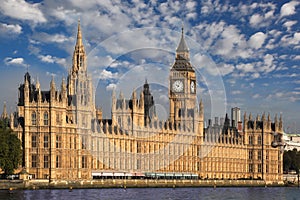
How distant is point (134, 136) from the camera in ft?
408

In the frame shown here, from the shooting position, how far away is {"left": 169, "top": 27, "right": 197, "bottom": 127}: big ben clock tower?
478 feet

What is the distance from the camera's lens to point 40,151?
4001 inches

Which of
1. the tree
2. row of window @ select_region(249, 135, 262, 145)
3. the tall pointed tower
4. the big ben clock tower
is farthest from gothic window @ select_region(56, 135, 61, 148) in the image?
row of window @ select_region(249, 135, 262, 145)

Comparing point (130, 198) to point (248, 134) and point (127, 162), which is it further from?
point (248, 134)

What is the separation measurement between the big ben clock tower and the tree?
56.2 metres

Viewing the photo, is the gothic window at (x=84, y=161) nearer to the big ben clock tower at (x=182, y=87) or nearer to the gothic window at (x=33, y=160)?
the gothic window at (x=33, y=160)

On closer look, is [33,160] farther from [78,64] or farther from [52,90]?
[78,64]

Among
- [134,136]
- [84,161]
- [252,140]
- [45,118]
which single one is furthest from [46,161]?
[252,140]

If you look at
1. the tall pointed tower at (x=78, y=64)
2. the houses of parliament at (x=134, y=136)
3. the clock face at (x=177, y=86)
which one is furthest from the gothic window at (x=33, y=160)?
the clock face at (x=177, y=86)

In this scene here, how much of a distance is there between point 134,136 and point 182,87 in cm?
3158

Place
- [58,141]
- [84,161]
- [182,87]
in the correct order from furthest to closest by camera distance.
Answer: [182,87], [84,161], [58,141]

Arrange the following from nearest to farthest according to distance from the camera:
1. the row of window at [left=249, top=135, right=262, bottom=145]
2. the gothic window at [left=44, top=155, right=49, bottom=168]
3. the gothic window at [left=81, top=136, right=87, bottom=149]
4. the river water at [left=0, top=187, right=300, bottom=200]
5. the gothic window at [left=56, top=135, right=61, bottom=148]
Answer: the river water at [left=0, top=187, right=300, bottom=200] < the gothic window at [left=44, top=155, right=49, bottom=168] < the gothic window at [left=56, top=135, right=61, bottom=148] < the gothic window at [left=81, top=136, right=87, bottom=149] < the row of window at [left=249, top=135, right=262, bottom=145]

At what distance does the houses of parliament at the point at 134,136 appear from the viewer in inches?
4023

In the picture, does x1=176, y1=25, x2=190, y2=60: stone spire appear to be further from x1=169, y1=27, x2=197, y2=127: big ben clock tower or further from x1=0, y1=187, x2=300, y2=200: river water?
x1=0, y1=187, x2=300, y2=200: river water
